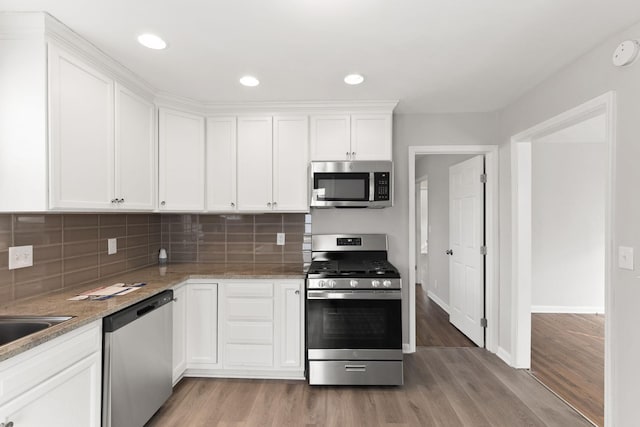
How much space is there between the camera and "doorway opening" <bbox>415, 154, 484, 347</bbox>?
12.0 ft

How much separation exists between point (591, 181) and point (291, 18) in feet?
16.6

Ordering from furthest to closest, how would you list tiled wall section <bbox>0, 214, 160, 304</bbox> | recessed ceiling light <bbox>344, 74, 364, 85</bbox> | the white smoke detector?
recessed ceiling light <bbox>344, 74, 364, 85</bbox>
tiled wall section <bbox>0, 214, 160, 304</bbox>
the white smoke detector

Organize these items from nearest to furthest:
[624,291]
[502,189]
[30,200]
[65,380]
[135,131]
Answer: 1. [65,380]
2. [30,200]
3. [624,291]
4. [135,131]
5. [502,189]

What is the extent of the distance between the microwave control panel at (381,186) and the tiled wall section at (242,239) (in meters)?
0.79

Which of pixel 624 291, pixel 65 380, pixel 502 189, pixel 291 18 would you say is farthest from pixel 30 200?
pixel 502 189

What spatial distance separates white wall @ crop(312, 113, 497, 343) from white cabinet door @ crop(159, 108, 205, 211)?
1.15 metres

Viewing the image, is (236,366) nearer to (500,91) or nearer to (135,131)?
(135,131)

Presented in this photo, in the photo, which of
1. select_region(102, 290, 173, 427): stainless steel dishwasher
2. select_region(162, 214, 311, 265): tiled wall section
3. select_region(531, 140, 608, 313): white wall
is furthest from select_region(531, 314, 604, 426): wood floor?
select_region(102, 290, 173, 427): stainless steel dishwasher

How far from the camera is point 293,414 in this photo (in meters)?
2.24

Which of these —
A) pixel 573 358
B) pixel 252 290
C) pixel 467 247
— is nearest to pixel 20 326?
pixel 252 290

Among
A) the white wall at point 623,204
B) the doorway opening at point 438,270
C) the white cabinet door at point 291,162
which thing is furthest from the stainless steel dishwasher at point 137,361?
the white wall at point 623,204

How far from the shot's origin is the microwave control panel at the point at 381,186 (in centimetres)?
282

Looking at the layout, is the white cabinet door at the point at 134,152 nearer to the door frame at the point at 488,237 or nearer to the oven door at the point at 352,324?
the oven door at the point at 352,324

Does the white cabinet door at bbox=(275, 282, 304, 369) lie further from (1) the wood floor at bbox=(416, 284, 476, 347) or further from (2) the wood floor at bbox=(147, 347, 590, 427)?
(1) the wood floor at bbox=(416, 284, 476, 347)
